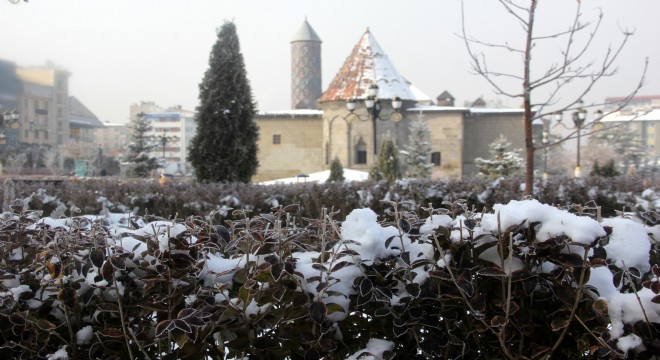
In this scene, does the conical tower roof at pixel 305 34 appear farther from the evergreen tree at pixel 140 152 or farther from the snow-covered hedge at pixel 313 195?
the snow-covered hedge at pixel 313 195

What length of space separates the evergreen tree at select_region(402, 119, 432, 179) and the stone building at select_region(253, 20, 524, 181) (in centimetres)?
95

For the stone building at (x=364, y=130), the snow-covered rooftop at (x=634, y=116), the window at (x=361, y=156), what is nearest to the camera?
the snow-covered rooftop at (x=634, y=116)

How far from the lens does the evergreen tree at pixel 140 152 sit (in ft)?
129

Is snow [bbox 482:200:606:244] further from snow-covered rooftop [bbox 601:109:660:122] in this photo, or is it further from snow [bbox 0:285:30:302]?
snow-covered rooftop [bbox 601:109:660:122]

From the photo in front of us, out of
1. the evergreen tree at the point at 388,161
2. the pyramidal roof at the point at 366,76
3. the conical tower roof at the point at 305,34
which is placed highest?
the conical tower roof at the point at 305,34

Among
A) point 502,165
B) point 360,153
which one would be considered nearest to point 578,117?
point 502,165

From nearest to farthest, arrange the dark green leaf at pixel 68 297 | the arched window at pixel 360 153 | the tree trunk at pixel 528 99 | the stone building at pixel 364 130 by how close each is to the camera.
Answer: the dark green leaf at pixel 68 297
the tree trunk at pixel 528 99
the stone building at pixel 364 130
the arched window at pixel 360 153

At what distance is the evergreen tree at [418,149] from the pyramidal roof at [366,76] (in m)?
2.06

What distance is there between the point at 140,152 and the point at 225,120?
26264 mm

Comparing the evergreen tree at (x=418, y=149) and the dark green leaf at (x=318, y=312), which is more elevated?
the evergreen tree at (x=418, y=149)

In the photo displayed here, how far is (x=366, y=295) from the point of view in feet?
5.32

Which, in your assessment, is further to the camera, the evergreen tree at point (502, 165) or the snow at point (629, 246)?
the evergreen tree at point (502, 165)

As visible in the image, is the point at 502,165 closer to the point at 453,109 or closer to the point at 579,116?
the point at 579,116

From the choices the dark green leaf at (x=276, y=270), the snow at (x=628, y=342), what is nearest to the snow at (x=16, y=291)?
the dark green leaf at (x=276, y=270)
